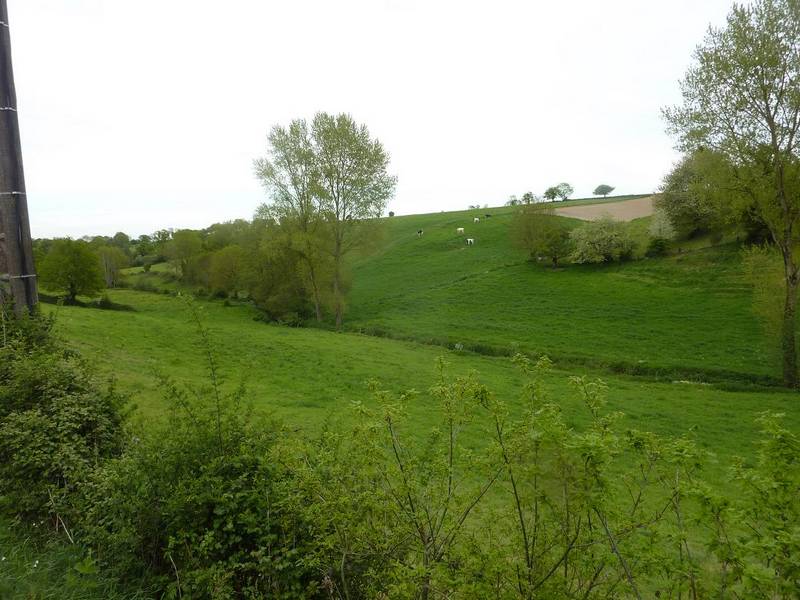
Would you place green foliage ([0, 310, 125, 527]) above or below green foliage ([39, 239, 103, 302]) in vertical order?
below

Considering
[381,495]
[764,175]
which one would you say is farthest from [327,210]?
[381,495]

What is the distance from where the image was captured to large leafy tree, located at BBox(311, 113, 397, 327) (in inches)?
1359

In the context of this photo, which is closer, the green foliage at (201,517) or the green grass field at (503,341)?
the green foliage at (201,517)

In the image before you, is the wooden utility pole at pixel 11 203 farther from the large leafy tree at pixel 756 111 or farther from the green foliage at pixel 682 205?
the green foliage at pixel 682 205

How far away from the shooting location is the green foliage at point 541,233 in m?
47.5

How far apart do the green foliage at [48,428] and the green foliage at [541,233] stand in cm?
4603

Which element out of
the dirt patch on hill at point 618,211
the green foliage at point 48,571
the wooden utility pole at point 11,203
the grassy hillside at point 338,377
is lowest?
the grassy hillside at point 338,377

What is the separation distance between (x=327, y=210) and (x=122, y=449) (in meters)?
31.7

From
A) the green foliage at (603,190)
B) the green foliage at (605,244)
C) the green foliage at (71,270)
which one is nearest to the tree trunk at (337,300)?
the green foliage at (71,270)

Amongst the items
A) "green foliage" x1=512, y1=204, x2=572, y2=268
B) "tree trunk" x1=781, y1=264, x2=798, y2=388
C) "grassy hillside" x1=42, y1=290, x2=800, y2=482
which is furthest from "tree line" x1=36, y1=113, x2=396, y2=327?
"tree trunk" x1=781, y1=264, x2=798, y2=388

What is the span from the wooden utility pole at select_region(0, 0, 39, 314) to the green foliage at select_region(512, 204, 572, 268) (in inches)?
1783

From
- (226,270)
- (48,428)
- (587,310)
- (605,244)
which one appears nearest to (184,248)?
(226,270)

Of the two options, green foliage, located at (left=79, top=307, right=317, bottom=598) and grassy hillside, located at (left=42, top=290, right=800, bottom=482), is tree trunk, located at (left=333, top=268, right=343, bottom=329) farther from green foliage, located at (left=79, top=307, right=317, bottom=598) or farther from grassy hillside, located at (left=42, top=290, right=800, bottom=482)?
green foliage, located at (left=79, top=307, right=317, bottom=598)

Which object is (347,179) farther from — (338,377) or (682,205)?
(682,205)
